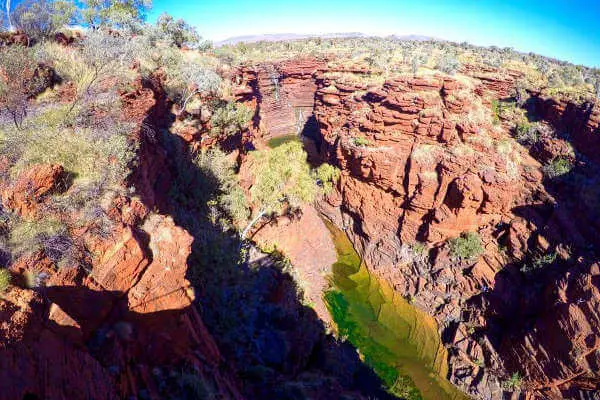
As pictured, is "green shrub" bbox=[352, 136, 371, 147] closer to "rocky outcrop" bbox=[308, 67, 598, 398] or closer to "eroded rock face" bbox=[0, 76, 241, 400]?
"rocky outcrop" bbox=[308, 67, 598, 398]

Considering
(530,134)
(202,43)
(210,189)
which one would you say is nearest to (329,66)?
(202,43)

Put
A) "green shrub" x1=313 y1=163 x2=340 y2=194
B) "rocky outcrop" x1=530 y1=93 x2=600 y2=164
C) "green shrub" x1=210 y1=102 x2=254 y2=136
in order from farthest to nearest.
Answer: "green shrub" x1=313 y1=163 x2=340 y2=194
"rocky outcrop" x1=530 y1=93 x2=600 y2=164
"green shrub" x1=210 y1=102 x2=254 y2=136

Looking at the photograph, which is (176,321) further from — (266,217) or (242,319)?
(266,217)

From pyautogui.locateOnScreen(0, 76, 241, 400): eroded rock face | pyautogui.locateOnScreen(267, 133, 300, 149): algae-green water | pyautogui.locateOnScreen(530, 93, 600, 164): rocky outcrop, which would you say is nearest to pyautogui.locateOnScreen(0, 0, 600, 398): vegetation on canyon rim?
pyautogui.locateOnScreen(0, 76, 241, 400): eroded rock face

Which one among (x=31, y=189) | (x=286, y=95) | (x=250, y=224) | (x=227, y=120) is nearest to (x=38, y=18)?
(x=227, y=120)

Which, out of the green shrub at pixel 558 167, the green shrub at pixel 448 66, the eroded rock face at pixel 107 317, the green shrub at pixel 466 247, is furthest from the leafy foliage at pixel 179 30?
the green shrub at pixel 558 167
